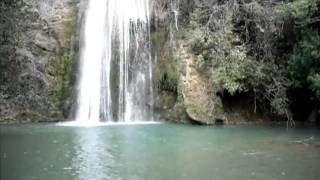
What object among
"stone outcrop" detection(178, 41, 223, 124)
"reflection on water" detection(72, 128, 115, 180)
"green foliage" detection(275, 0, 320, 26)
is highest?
"green foliage" detection(275, 0, 320, 26)

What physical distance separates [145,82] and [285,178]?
43.6 ft

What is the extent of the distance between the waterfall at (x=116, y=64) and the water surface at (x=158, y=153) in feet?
10.5

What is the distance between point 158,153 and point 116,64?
10451 mm

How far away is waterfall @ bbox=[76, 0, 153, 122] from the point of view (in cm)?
2336

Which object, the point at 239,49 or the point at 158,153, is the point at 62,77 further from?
the point at 158,153

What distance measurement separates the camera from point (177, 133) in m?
18.4

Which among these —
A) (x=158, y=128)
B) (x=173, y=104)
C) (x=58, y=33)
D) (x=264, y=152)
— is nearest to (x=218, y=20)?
(x=173, y=104)

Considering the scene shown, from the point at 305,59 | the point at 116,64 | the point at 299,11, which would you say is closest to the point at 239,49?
the point at 305,59

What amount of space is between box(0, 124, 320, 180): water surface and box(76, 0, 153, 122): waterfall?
3.19m

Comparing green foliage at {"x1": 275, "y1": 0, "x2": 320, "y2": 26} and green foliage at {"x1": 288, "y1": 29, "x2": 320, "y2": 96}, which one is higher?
green foliage at {"x1": 275, "y1": 0, "x2": 320, "y2": 26}

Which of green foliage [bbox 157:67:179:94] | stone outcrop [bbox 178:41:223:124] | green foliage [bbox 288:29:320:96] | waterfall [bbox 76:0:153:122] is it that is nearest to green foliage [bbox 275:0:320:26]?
green foliage [bbox 288:29:320:96]

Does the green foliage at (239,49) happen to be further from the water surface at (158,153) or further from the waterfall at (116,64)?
the waterfall at (116,64)

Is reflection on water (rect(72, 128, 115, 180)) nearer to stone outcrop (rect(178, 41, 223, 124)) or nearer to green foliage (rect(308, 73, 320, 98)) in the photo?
stone outcrop (rect(178, 41, 223, 124))

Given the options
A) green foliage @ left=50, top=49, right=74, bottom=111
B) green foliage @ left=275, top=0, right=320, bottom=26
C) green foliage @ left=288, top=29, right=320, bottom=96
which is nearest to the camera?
green foliage @ left=288, top=29, right=320, bottom=96
